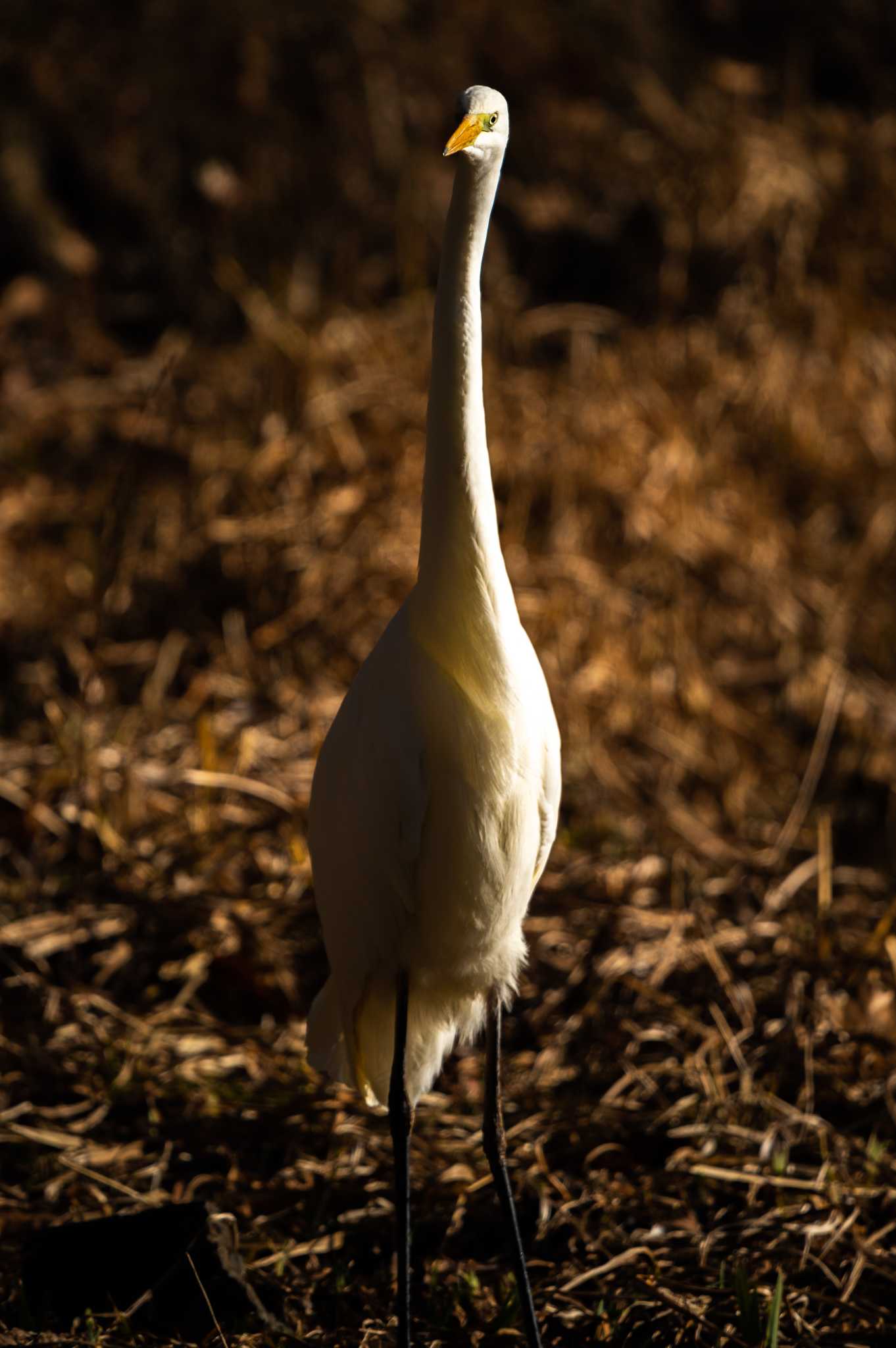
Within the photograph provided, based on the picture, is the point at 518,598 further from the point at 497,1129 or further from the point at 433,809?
the point at 433,809

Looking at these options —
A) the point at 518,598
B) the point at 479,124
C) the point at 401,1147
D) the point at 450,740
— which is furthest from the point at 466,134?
the point at 518,598

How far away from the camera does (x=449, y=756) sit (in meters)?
1.58

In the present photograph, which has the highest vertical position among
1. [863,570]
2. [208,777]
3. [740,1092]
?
[863,570]

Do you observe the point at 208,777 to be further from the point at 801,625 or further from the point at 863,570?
the point at 863,570

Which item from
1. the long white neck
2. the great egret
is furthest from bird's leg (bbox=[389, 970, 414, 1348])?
the long white neck

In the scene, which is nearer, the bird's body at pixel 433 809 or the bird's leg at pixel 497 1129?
the bird's body at pixel 433 809

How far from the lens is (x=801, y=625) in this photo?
12.6 ft

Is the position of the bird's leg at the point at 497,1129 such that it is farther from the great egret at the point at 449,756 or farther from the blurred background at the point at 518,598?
the blurred background at the point at 518,598

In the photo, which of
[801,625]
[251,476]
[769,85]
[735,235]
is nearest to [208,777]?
[251,476]

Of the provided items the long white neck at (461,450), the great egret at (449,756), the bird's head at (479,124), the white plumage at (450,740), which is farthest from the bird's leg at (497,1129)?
the bird's head at (479,124)

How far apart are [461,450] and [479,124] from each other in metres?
0.35

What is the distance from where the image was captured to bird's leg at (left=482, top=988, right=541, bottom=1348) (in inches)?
70.3

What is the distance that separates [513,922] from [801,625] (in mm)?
2366

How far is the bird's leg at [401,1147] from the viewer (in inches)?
66.8
